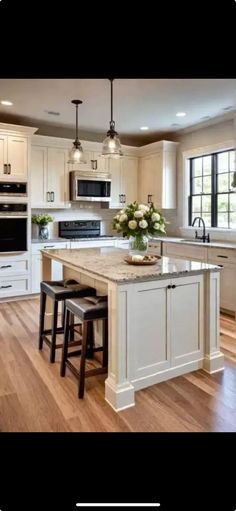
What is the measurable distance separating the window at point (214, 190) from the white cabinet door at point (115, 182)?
1265 mm

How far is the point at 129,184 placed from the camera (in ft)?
20.2

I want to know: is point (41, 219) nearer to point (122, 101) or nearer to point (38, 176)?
point (38, 176)

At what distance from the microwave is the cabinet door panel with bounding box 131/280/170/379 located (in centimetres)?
336

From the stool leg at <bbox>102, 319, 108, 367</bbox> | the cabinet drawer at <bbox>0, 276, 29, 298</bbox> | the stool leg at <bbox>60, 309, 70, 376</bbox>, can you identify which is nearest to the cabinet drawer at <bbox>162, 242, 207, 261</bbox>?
the cabinet drawer at <bbox>0, 276, 29, 298</bbox>

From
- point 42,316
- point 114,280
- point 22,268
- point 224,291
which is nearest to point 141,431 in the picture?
point 114,280

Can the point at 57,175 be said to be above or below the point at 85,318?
above

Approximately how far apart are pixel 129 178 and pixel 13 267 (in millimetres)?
2673

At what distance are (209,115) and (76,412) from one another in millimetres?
4247

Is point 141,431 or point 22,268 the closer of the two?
point 141,431

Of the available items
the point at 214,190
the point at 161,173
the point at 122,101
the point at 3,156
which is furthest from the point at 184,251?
the point at 3,156

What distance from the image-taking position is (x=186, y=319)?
258 centimetres

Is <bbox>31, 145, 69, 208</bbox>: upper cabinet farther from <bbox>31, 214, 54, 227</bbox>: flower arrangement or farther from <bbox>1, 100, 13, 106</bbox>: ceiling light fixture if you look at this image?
<bbox>1, 100, 13, 106</bbox>: ceiling light fixture

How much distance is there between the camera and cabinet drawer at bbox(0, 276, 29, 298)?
15.6 ft
